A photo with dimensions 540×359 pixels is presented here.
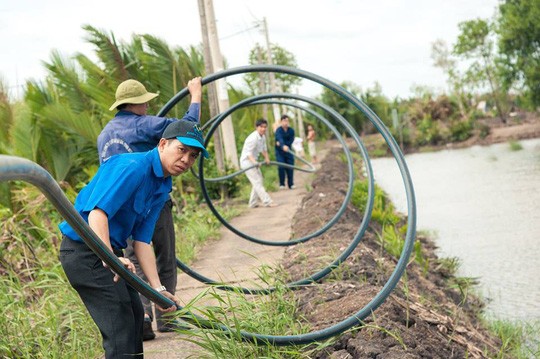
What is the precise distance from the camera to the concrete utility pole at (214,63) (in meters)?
16.6

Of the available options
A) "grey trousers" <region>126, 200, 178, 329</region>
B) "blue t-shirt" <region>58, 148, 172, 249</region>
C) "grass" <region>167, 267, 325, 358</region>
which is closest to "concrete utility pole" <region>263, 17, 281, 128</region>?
"grey trousers" <region>126, 200, 178, 329</region>

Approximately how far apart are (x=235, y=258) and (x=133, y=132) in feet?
12.5

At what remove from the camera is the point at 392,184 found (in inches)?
980

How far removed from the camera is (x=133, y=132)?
550 cm

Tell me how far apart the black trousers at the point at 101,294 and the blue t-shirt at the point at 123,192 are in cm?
10

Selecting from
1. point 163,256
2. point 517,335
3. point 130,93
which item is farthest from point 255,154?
point 130,93

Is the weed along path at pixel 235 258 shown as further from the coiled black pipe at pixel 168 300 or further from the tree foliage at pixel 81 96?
the tree foliage at pixel 81 96

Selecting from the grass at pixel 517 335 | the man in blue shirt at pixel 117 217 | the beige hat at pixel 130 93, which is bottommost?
the grass at pixel 517 335

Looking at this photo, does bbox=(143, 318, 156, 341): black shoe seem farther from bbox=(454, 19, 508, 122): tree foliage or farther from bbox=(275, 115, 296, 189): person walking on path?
bbox=(454, 19, 508, 122): tree foliage

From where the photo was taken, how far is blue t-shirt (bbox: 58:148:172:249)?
3.86 meters

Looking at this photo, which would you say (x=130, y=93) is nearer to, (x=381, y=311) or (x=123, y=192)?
(x=123, y=192)

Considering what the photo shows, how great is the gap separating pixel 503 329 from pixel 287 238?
3.38 metres

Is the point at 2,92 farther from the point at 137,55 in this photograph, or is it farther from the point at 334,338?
the point at 334,338

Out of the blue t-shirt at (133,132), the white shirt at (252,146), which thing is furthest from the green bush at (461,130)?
the blue t-shirt at (133,132)
